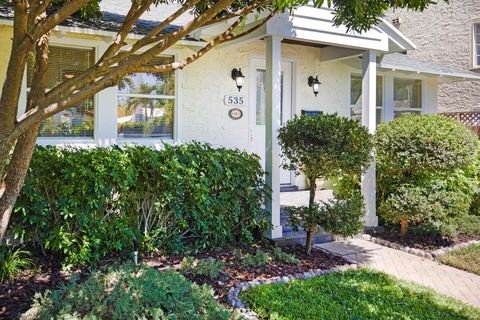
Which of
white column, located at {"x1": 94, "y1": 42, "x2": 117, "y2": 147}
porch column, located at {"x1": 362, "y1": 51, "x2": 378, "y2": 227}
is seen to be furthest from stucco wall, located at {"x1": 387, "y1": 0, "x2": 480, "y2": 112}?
white column, located at {"x1": 94, "y1": 42, "x2": 117, "y2": 147}

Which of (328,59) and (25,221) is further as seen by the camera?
(328,59)

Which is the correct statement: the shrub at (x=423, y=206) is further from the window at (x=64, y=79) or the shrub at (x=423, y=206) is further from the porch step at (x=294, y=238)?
the window at (x=64, y=79)

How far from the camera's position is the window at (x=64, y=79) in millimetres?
6773

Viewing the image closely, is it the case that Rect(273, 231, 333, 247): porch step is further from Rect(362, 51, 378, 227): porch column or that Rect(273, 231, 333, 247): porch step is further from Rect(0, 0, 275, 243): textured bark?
Rect(0, 0, 275, 243): textured bark

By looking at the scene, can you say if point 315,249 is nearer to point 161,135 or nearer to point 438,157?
point 438,157

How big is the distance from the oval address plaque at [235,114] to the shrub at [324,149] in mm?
2702

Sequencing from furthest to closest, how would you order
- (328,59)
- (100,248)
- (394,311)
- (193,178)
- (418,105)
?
(418,105)
(328,59)
(193,178)
(100,248)
(394,311)

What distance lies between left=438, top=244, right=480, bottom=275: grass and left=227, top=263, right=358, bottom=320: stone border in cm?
A: 146

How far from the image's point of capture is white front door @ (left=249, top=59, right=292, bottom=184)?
28.3ft

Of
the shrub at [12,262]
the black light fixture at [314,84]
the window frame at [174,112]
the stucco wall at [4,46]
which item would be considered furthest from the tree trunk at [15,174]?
the black light fixture at [314,84]

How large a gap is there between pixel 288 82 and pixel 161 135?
10.2 ft

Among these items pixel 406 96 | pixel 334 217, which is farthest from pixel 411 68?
pixel 334 217

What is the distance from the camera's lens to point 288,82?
9164 mm

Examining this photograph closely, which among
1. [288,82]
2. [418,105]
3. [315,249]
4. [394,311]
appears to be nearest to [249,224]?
[315,249]
